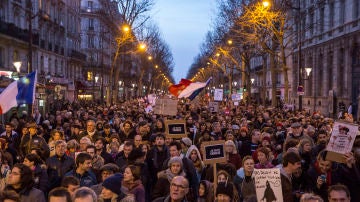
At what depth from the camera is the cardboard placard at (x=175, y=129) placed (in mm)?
11664

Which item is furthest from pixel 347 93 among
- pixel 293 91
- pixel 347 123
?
pixel 347 123

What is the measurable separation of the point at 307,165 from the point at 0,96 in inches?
304

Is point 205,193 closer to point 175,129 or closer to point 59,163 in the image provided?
point 59,163

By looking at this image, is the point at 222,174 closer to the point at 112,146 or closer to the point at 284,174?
the point at 284,174

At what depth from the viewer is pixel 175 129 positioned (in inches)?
462

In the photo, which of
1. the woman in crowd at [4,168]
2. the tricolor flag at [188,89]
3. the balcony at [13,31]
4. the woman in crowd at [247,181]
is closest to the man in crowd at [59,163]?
the woman in crowd at [4,168]

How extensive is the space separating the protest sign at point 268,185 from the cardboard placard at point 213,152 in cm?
202

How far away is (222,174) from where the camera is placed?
7.48m

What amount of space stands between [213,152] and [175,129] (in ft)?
10.5

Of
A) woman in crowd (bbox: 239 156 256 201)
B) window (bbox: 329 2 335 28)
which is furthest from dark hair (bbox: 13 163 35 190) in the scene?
window (bbox: 329 2 335 28)

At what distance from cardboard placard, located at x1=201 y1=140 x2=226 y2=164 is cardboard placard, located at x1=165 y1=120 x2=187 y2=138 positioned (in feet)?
9.78

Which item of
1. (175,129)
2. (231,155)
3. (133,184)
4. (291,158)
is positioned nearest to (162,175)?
(133,184)

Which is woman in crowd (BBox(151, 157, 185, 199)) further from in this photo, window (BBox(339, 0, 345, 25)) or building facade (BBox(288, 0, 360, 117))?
window (BBox(339, 0, 345, 25))

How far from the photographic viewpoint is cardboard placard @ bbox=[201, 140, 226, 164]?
853cm
